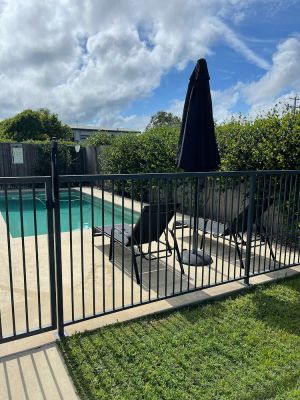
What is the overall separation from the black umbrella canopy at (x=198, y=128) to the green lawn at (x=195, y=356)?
1.96 metres

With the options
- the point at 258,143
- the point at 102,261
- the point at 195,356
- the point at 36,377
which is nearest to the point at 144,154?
the point at 258,143

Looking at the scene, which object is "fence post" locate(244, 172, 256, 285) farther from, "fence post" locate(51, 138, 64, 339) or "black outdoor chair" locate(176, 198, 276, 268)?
"fence post" locate(51, 138, 64, 339)

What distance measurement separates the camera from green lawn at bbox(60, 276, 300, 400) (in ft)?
6.78

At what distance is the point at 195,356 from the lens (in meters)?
2.42

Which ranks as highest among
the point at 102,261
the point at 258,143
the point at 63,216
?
the point at 258,143

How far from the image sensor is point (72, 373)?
2.18 m

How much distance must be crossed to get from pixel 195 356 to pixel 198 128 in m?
2.88

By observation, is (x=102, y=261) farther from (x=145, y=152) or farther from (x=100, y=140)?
(x=100, y=140)

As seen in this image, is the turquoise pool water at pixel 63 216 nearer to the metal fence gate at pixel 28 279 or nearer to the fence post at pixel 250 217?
the metal fence gate at pixel 28 279

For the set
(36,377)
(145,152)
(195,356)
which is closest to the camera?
(36,377)

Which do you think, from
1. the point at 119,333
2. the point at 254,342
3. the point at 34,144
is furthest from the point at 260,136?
the point at 34,144

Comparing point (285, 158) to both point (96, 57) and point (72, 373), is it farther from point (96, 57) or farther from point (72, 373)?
point (96, 57)

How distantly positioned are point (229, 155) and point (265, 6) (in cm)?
421

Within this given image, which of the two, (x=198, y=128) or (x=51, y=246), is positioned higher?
(x=198, y=128)
